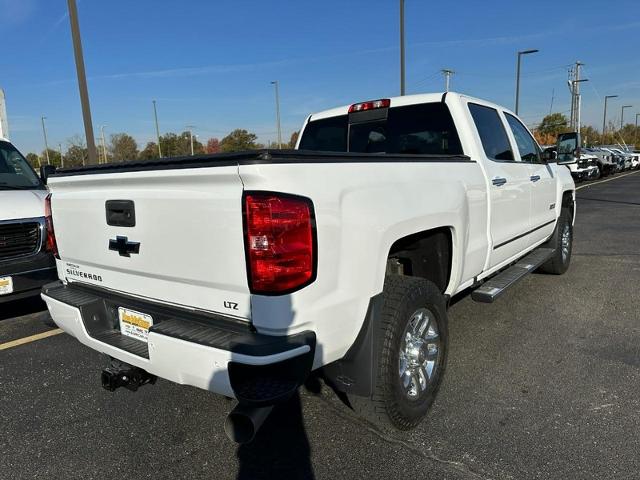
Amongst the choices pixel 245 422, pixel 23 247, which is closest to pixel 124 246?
pixel 245 422

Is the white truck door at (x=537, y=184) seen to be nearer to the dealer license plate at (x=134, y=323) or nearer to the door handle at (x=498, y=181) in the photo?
the door handle at (x=498, y=181)

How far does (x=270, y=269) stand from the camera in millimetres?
2133

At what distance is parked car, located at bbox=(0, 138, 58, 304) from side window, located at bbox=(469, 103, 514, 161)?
3.85 metres

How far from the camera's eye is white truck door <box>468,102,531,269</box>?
4.04m

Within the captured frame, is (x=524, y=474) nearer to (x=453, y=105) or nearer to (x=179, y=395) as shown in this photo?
(x=179, y=395)

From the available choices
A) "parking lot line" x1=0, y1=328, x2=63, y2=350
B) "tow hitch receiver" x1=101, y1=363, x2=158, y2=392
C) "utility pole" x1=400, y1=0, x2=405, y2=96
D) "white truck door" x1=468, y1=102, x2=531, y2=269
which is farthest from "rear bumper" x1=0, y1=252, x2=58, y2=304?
"utility pole" x1=400, y1=0, x2=405, y2=96

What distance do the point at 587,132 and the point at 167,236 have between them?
296ft

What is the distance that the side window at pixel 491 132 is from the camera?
4.29m

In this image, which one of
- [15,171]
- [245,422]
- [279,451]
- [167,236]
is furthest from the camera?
[15,171]

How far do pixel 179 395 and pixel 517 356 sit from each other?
2.53 metres

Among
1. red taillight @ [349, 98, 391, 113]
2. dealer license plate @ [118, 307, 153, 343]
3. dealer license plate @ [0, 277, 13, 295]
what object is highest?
red taillight @ [349, 98, 391, 113]

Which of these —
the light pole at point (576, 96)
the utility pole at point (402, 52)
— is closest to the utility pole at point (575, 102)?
the light pole at point (576, 96)

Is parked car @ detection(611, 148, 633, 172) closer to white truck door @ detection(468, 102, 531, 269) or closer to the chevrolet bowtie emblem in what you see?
white truck door @ detection(468, 102, 531, 269)

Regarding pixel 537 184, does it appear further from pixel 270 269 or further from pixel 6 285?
pixel 6 285
